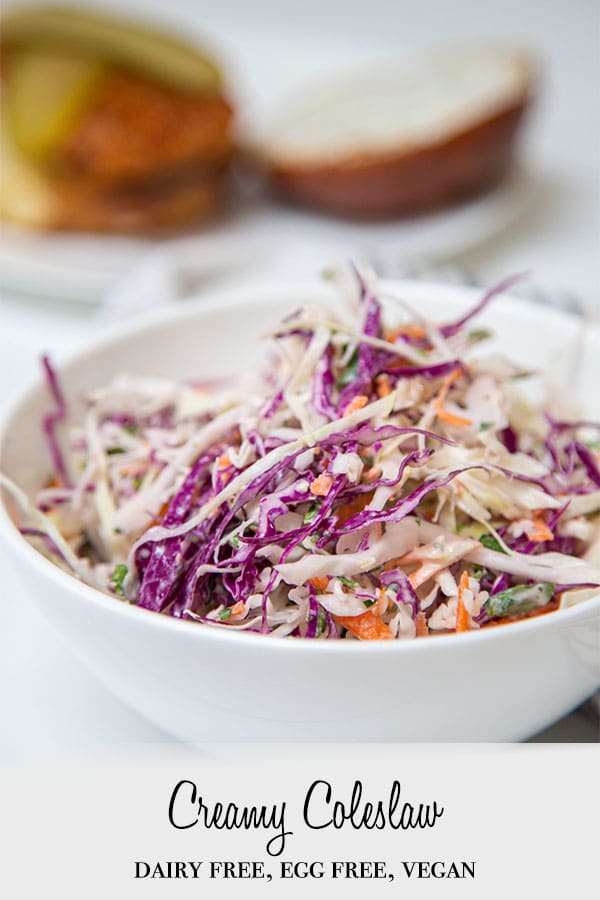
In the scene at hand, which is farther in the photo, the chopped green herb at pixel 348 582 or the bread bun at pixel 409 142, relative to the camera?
the bread bun at pixel 409 142

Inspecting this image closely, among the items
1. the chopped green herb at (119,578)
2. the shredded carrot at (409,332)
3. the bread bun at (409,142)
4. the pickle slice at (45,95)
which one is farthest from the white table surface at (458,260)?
the shredded carrot at (409,332)

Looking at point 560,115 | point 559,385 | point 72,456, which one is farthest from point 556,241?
point 72,456

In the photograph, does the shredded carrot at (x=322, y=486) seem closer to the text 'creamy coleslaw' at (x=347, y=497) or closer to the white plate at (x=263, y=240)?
the text 'creamy coleslaw' at (x=347, y=497)

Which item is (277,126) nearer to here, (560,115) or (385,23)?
(560,115)

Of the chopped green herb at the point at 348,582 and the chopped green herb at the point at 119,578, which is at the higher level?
the chopped green herb at the point at 348,582

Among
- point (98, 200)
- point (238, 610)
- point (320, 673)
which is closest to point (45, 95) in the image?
point (98, 200)

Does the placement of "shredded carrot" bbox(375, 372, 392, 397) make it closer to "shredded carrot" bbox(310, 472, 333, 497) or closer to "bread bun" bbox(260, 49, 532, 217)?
"shredded carrot" bbox(310, 472, 333, 497)
